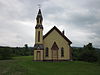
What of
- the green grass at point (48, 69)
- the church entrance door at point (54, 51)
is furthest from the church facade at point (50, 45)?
the green grass at point (48, 69)

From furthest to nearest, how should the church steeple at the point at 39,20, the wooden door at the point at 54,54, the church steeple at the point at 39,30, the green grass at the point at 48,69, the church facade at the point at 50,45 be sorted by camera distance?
1. the church steeple at the point at 39,20
2. the church steeple at the point at 39,30
3. the wooden door at the point at 54,54
4. the church facade at the point at 50,45
5. the green grass at the point at 48,69

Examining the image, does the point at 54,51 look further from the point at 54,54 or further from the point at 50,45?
the point at 50,45

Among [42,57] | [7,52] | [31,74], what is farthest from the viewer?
[7,52]

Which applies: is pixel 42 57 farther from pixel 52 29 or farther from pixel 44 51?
pixel 52 29

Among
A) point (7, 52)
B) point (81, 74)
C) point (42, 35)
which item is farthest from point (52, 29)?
point (7, 52)

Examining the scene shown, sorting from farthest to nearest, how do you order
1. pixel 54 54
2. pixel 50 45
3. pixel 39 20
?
pixel 39 20 < pixel 50 45 < pixel 54 54

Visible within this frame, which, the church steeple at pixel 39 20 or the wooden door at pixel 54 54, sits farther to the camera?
the church steeple at pixel 39 20

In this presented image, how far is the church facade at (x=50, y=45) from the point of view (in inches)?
1249

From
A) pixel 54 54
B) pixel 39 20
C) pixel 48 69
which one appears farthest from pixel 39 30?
pixel 48 69

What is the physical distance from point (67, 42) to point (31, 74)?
62.3ft

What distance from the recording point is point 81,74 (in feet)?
50.2

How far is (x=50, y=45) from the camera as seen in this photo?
3247cm

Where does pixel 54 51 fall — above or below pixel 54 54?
above

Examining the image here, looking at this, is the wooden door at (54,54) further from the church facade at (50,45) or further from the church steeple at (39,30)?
the church steeple at (39,30)
